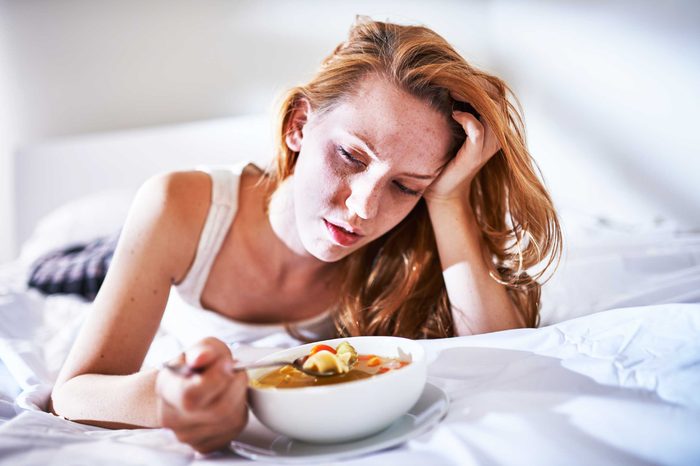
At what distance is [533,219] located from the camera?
109 centimetres

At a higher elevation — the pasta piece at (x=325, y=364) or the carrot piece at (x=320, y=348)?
the pasta piece at (x=325, y=364)

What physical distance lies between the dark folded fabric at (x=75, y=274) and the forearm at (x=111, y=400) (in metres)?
0.87

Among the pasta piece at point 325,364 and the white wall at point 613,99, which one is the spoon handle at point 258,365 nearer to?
the pasta piece at point 325,364

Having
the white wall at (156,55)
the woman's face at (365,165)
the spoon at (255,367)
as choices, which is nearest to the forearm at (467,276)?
the woman's face at (365,165)

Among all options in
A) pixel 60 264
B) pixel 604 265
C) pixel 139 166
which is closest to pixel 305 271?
pixel 604 265

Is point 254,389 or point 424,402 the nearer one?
point 254,389

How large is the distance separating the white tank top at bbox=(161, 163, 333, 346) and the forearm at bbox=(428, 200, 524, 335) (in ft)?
0.88

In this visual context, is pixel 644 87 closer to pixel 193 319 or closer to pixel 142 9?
pixel 193 319

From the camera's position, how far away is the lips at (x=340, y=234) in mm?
954

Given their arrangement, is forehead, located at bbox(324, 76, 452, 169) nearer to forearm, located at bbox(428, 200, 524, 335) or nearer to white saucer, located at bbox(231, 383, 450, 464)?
forearm, located at bbox(428, 200, 524, 335)

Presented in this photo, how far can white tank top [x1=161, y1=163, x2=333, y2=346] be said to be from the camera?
112 centimetres

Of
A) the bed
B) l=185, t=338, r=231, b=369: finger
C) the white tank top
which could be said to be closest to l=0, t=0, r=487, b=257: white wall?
the bed

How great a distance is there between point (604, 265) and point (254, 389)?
110cm

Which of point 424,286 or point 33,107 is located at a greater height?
point 33,107
